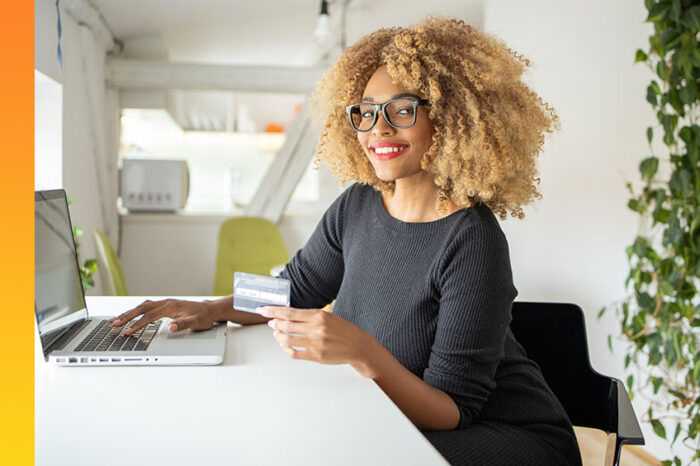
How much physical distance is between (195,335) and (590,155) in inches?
93.9

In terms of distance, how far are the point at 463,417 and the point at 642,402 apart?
1843 millimetres

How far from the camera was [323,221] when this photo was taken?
5.65ft

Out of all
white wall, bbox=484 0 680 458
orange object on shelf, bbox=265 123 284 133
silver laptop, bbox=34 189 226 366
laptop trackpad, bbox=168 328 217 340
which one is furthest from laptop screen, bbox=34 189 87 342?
orange object on shelf, bbox=265 123 284 133

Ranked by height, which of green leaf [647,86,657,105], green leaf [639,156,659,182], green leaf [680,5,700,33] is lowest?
green leaf [639,156,659,182]

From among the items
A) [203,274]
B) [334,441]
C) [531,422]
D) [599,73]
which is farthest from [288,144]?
[334,441]

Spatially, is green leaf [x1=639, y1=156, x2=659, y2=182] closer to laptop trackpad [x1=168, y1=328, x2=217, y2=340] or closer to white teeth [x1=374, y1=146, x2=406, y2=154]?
white teeth [x1=374, y1=146, x2=406, y2=154]

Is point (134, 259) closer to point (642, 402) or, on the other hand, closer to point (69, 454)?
point (642, 402)

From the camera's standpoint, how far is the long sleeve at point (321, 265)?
66.5 inches

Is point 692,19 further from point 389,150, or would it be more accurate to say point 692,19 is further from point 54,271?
point 54,271

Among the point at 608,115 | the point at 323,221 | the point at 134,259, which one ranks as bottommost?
the point at 134,259

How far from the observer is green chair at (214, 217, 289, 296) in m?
4.89

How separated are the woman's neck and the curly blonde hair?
0.06 feet

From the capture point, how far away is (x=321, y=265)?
171 cm

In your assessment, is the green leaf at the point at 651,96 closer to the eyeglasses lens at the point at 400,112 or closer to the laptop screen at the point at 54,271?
the eyeglasses lens at the point at 400,112
